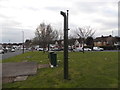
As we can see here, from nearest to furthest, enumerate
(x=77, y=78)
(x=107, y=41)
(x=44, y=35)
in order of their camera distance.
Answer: (x=77, y=78), (x=44, y=35), (x=107, y=41)

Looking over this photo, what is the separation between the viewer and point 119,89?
277 inches

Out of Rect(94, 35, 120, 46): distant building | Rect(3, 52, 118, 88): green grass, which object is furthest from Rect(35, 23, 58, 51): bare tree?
Rect(94, 35, 120, 46): distant building

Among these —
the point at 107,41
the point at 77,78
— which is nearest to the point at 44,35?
the point at 77,78

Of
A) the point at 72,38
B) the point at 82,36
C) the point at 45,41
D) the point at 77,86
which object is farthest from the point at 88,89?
the point at 72,38

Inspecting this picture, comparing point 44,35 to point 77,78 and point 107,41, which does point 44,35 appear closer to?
point 77,78

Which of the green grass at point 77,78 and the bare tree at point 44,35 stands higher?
the bare tree at point 44,35

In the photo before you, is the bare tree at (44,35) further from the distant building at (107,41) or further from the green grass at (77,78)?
the distant building at (107,41)

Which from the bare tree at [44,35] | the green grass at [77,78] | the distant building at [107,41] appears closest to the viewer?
the green grass at [77,78]

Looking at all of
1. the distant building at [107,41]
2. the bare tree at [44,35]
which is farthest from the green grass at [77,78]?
the distant building at [107,41]

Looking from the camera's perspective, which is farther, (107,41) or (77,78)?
(107,41)

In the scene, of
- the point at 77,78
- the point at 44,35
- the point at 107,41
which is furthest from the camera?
the point at 107,41

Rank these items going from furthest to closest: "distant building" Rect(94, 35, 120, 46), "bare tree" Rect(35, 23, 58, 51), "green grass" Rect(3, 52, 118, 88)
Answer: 1. "distant building" Rect(94, 35, 120, 46)
2. "bare tree" Rect(35, 23, 58, 51)
3. "green grass" Rect(3, 52, 118, 88)

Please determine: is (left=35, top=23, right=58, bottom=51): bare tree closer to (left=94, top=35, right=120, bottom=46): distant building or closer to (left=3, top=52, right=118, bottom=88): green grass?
(left=3, top=52, right=118, bottom=88): green grass

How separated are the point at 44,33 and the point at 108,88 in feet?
127
